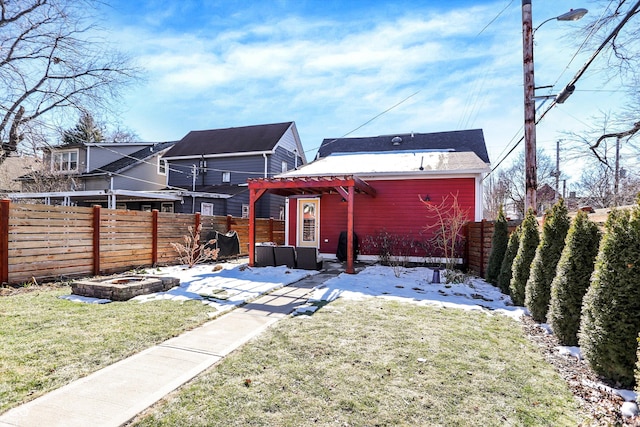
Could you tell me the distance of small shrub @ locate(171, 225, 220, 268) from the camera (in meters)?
9.63

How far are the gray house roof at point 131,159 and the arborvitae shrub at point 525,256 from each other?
19687 millimetres

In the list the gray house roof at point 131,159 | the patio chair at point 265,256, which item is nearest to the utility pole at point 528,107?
the patio chair at point 265,256

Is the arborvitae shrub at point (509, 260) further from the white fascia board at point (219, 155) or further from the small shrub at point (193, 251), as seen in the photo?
the white fascia board at point (219, 155)

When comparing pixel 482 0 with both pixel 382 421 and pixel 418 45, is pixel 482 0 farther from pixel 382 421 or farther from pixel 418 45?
pixel 382 421

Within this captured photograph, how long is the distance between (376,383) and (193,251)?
7.96m

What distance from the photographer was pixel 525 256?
18.2 ft

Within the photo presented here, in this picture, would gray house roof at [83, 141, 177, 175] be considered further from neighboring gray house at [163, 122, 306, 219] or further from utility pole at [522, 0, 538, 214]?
utility pole at [522, 0, 538, 214]

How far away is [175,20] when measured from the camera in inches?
352

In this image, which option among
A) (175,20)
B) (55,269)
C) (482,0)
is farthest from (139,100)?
(482,0)

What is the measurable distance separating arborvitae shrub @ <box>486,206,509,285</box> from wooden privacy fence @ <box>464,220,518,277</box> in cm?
15

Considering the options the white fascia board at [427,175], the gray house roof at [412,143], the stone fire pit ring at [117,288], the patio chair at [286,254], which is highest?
the gray house roof at [412,143]

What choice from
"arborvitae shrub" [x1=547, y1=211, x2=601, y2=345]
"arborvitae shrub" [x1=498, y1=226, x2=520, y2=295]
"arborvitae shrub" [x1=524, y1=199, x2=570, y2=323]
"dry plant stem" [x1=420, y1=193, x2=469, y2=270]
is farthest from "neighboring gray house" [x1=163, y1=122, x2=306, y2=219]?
"arborvitae shrub" [x1=547, y1=211, x2=601, y2=345]

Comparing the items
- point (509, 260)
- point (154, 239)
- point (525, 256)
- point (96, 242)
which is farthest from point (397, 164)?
point (96, 242)

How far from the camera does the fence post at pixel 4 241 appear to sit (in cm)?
611
